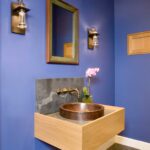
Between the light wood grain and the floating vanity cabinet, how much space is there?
131 cm

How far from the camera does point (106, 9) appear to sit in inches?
100

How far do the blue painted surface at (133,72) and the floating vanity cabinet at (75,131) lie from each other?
111 centimetres

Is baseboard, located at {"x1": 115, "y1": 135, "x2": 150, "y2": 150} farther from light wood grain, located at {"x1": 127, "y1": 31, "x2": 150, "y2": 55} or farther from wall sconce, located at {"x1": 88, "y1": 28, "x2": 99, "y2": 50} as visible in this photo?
wall sconce, located at {"x1": 88, "y1": 28, "x2": 99, "y2": 50}

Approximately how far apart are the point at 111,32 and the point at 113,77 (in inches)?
29.2

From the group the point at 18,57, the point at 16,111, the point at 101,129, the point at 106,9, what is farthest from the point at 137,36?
the point at 16,111

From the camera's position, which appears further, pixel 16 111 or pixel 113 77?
pixel 113 77

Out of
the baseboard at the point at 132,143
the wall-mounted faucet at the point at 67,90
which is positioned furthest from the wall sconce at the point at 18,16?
the baseboard at the point at 132,143

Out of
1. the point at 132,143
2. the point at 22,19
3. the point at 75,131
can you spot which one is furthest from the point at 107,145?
the point at 22,19

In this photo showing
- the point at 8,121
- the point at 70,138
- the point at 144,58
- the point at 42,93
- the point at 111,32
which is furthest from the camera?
the point at 111,32

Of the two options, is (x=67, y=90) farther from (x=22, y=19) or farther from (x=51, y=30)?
(x=22, y=19)

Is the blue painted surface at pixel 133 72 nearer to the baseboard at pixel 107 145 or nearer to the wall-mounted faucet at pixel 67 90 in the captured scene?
the baseboard at pixel 107 145

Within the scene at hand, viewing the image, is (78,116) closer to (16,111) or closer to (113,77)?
(16,111)

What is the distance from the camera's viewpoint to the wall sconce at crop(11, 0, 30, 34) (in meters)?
1.29

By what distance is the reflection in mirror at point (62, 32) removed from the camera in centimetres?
166
